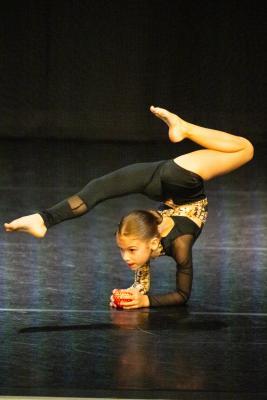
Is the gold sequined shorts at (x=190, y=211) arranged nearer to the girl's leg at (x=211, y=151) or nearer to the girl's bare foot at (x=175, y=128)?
the girl's leg at (x=211, y=151)

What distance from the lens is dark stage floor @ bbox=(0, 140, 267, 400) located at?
7.52ft

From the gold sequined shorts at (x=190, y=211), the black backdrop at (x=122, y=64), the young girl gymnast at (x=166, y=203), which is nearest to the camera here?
the young girl gymnast at (x=166, y=203)

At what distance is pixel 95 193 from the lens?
3.02m

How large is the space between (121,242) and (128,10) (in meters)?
5.48

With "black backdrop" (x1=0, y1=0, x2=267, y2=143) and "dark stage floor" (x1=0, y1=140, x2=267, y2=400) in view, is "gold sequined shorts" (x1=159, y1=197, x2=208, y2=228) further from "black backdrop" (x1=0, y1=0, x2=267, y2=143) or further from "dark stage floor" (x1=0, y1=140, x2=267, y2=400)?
"black backdrop" (x1=0, y1=0, x2=267, y2=143)

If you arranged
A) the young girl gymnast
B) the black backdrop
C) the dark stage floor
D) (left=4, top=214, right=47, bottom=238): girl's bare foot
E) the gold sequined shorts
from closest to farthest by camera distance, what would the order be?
the dark stage floor, (left=4, top=214, right=47, bottom=238): girl's bare foot, the young girl gymnast, the gold sequined shorts, the black backdrop

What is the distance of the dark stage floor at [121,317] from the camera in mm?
2291

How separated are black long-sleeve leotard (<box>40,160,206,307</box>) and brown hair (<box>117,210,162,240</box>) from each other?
0.09 metres

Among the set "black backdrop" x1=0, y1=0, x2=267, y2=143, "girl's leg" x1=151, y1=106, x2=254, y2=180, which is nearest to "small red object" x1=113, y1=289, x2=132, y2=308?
"girl's leg" x1=151, y1=106, x2=254, y2=180

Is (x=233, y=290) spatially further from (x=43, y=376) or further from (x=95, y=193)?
(x=43, y=376)

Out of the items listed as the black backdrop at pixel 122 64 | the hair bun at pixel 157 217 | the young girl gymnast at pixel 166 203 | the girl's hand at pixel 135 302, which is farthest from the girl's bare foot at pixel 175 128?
the black backdrop at pixel 122 64

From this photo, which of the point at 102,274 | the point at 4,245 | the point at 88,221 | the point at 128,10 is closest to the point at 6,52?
the point at 128,10

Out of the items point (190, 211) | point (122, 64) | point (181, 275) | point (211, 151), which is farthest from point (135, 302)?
point (122, 64)

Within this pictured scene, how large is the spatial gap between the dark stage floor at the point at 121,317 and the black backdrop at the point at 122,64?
3017 millimetres
